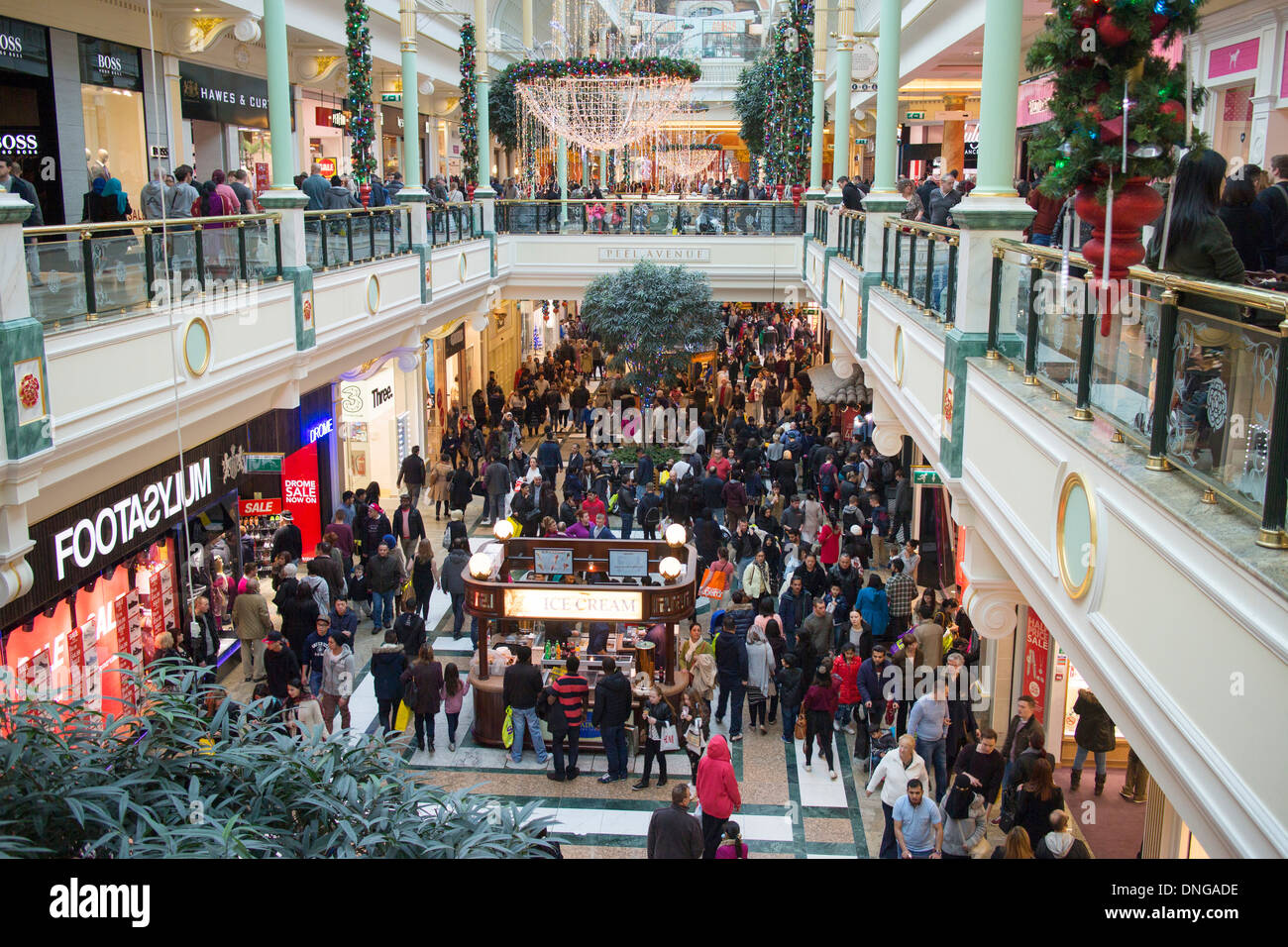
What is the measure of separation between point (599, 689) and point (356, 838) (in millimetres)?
6018

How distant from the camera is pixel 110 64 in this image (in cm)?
1568

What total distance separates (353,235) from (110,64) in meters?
4.93

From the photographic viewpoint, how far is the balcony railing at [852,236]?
13.2 metres

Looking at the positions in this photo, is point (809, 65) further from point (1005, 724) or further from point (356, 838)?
point (356, 838)

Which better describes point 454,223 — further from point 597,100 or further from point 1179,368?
point 1179,368

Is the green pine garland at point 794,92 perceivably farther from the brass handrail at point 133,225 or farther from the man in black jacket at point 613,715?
the man in black jacket at point 613,715

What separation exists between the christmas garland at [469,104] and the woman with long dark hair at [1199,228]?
63.7 feet

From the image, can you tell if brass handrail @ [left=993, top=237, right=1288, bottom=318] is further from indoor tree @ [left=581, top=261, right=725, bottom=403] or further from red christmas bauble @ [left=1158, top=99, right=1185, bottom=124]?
indoor tree @ [left=581, top=261, right=725, bottom=403]

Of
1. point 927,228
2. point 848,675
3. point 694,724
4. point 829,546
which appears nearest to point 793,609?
point 848,675

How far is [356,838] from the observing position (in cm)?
439

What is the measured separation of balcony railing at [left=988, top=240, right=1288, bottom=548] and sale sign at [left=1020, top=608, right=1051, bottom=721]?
14.2 ft

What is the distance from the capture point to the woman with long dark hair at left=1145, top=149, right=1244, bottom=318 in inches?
179

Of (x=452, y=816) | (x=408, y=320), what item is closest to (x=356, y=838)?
(x=452, y=816)
